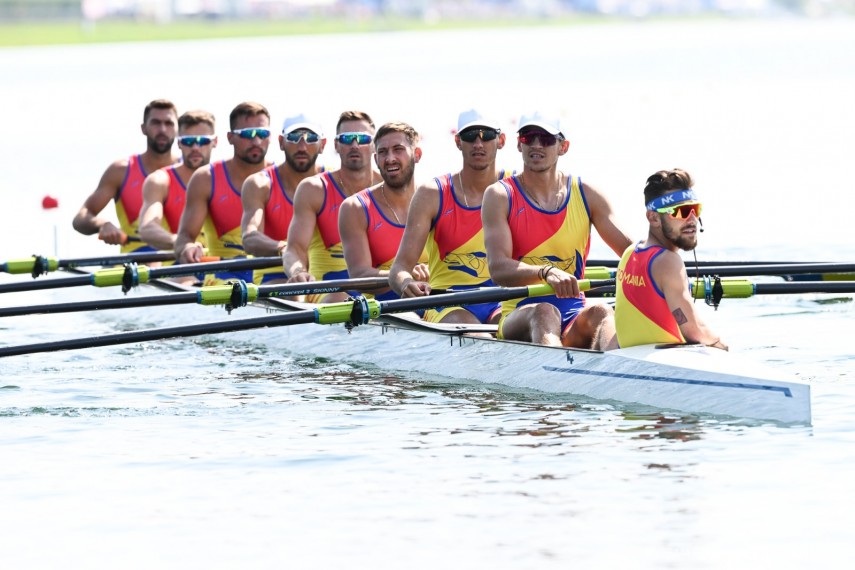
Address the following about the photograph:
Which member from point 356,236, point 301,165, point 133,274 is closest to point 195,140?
point 301,165

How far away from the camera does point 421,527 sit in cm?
679

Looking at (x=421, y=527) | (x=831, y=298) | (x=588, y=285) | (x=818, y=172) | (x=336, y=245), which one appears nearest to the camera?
(x=421, y=527)

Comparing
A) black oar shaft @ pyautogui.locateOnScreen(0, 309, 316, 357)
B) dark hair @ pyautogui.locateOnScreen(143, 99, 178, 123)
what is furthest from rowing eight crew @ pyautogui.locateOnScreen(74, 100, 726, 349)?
black oar shaft @ pyautogui.locateOnScreen(0, 309, 316, 357)

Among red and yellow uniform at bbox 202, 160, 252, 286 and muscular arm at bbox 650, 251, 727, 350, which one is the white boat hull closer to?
muscular arm at bbox 650, 251, 727, 350

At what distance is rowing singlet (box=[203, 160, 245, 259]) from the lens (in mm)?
13297

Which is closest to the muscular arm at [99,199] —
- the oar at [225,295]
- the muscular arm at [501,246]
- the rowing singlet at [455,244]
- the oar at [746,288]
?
the oar at [225,295]

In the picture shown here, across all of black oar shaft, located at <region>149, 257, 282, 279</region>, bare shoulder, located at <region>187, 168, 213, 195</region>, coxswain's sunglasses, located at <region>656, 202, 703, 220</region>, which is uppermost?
bare shoulder, located at <region>187, 168, 213, 195</region>

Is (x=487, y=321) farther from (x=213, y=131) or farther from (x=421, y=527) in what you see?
(x=213, y=131)

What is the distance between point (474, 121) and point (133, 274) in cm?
324

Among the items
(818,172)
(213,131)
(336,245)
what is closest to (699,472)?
(336,245)

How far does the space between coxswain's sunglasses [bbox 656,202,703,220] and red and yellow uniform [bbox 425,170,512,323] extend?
2262mm

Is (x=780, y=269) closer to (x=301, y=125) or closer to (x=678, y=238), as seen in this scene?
(x=678, y=238)

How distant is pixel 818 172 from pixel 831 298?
38.3 ft

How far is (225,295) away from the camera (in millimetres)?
10297
